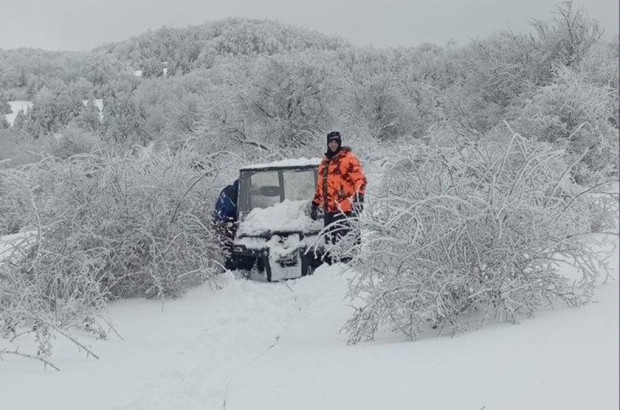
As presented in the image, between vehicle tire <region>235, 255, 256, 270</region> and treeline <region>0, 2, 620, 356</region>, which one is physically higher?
treeline <region>0, 2, 620, 356</region>

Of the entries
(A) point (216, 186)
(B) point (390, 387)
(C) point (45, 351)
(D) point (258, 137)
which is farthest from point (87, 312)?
(D) point (258, 137)

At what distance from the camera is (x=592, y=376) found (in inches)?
77.9

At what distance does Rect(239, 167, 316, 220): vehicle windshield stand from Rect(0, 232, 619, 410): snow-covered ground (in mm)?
2338

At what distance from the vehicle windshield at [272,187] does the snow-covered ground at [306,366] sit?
2338 mm

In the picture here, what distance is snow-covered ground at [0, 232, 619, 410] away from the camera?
250 centimetres

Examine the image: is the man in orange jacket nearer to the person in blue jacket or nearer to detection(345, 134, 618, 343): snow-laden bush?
the person in blue jacket

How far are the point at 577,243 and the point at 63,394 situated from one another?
11.7ft

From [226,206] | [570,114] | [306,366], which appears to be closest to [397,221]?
[306,366]

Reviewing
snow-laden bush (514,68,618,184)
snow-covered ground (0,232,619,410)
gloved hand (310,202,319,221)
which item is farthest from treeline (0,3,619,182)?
snow-covered ground (0,232,619,410)

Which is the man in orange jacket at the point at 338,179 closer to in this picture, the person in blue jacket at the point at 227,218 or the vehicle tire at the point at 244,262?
the vehicle tire at the point at 244,262

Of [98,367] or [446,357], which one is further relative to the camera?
[98,367]

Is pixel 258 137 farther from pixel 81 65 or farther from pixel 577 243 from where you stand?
pixel 81 65

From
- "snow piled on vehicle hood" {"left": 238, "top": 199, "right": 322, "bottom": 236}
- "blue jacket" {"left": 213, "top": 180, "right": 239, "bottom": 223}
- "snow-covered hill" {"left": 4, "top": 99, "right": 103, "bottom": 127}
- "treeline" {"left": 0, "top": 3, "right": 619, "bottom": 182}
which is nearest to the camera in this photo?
"snow piled on vehicle hood" {"left": 238, "top": 199, "right": 322, "bottom": 236}

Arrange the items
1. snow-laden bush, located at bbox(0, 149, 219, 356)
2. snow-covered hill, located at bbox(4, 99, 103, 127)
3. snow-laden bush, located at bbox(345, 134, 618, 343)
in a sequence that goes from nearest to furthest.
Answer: snow-laden bush, located at bbox(345, 134, 618, 343) → snow-laden bush, located at bbox(0, 149, 219, 356) → snow-covered hill, located at bbox(4, 99, 103, 127)
